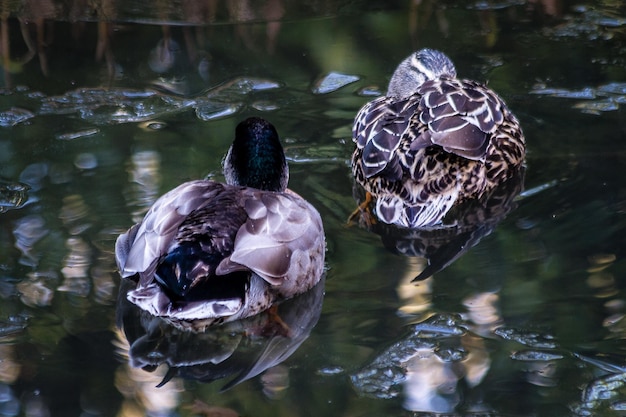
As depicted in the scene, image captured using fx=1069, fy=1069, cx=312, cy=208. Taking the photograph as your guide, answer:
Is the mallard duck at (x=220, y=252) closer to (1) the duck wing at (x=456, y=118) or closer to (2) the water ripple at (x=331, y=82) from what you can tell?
(1) the duck wing at (x=456, y=118)

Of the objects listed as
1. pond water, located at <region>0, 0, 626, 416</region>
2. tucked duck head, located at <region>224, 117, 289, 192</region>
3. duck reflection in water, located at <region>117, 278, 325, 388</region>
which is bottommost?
duck reflection in water, located at <region>117, 278, 325, 388</region>

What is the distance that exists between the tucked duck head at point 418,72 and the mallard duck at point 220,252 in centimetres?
236

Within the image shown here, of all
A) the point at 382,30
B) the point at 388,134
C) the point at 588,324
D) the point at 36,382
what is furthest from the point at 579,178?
the point at 36,382

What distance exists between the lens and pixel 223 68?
31.5 ft

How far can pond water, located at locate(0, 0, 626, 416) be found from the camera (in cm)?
546

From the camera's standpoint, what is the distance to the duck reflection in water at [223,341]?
5.70 metres

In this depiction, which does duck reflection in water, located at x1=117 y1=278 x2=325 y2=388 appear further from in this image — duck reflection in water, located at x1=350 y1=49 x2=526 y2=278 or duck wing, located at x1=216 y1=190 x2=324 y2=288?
duck reflection in water, located at x1=350 y1=49 x2=526 y2=278

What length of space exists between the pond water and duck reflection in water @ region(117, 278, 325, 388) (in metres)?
0.01

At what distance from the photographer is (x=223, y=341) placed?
19.6 feet

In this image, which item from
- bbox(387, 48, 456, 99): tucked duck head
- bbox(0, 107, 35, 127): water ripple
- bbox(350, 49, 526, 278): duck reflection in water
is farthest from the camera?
bbox(387, 48, 456, 99): tucked duck head

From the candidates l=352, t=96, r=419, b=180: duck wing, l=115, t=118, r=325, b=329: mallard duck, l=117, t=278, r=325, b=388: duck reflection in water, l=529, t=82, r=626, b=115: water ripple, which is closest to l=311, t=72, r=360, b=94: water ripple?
l=352, t=96, r=419, b=180: duck wing

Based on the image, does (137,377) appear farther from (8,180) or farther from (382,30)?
(382,30)

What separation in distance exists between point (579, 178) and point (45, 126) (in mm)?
4172

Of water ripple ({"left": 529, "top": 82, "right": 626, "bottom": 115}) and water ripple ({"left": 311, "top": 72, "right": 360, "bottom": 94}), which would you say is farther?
water ripple ({"left": 311, "top": 72, "right": 360, "bottom": 94})
